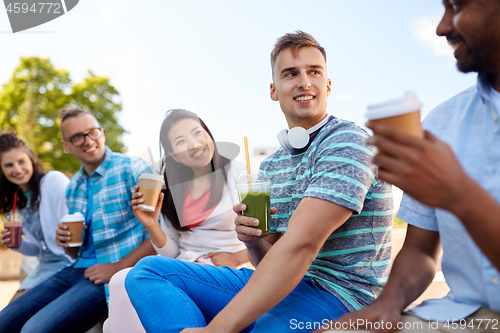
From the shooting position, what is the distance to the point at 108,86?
67.9ft

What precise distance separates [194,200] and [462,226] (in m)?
2.28

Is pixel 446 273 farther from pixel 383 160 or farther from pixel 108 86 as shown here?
pixel 108 86

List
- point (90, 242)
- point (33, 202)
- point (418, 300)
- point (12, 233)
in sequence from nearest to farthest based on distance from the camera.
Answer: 1. point (418, 300)
2. point (90, 242)
3. point (12, 233)
4. point (33, 202)

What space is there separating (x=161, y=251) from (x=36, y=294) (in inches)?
49.4

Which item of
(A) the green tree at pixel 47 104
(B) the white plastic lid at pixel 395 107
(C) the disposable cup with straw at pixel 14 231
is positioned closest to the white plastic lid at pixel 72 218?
(C) the disposable cup with straw at pixel 14 231

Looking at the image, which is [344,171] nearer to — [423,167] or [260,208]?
[260,208]

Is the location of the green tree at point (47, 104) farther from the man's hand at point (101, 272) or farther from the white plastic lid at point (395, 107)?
the white plastic lid at point (395, 107)

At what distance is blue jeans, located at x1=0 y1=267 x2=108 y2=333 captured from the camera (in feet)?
9.27

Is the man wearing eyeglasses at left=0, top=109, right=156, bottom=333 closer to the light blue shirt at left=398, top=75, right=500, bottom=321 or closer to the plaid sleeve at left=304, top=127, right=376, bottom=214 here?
the plaid sleeve at left=304, top=127, right=376, bottom=214

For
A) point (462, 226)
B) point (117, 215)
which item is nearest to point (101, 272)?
point (117, 215)

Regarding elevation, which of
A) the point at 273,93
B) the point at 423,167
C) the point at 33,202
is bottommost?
the point at 33,202

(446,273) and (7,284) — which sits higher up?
(446,273)

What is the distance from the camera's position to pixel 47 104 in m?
19.1

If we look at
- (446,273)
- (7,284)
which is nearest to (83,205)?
(446,273)
